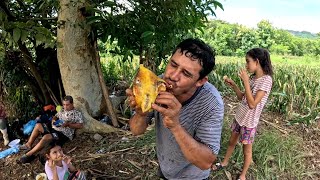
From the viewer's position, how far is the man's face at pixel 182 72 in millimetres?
1515

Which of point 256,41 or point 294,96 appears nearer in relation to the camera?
point 294,96

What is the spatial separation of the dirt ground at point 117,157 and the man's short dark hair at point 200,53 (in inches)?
82.3

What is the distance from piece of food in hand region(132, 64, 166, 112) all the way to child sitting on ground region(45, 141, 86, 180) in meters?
1.94

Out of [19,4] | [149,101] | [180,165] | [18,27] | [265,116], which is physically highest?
[19,4]

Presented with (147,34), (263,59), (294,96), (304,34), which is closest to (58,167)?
(147,34)

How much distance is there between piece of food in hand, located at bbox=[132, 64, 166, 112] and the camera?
1426 mm

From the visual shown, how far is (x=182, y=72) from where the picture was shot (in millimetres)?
1518

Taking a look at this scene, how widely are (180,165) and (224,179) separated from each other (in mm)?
1754

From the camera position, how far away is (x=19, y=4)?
439 centimetres

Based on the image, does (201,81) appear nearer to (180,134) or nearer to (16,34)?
(180,134)

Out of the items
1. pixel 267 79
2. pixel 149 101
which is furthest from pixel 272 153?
pixel 149 101

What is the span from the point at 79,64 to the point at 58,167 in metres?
1.43

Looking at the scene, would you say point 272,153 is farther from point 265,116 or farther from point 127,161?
point 127,161

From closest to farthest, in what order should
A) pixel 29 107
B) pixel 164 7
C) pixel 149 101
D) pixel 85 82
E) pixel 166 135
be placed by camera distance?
pixel 149 101 → pixel 166 135 → pixel 164 7 → pixel 85 82 → pixel 29 107
